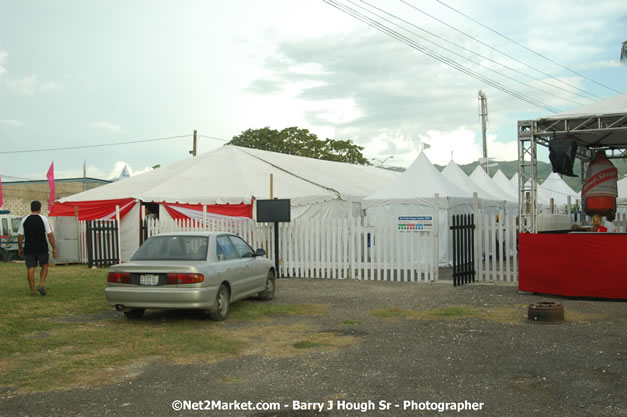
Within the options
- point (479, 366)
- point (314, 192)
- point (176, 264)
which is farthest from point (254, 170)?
point (479, 366)

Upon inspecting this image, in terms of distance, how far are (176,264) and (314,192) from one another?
12222 mm

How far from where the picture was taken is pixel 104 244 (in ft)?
61.8

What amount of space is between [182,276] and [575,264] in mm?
7425

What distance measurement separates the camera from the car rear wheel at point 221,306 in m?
8.94

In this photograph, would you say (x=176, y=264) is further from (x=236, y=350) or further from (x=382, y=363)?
(x=382, y=363)

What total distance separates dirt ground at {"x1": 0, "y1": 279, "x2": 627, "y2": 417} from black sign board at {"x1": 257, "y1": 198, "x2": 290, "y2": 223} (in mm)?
5462

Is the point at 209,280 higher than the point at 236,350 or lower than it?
higher

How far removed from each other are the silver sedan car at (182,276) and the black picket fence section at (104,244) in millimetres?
9762

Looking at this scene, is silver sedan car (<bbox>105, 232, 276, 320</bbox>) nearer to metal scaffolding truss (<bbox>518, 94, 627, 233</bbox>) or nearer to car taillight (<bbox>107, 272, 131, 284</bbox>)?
car taillight (<bbox>107, 272, 131, 284</bbox>)

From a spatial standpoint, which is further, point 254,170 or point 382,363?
point 254,170

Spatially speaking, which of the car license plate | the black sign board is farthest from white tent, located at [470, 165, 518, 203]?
the car license plate

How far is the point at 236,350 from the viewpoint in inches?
284

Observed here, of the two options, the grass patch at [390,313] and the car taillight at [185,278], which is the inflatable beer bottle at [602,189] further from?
the car taillight at [185,278]

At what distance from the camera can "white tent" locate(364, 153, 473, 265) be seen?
18.9 meters
